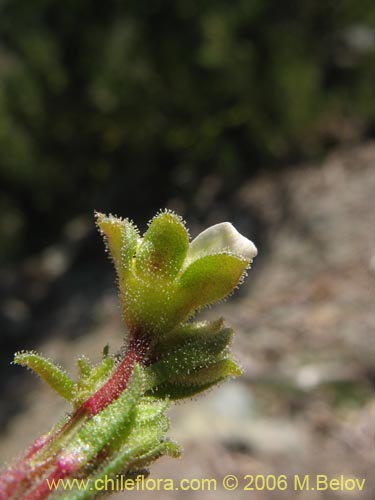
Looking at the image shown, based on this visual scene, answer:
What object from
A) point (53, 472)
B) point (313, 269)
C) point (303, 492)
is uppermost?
point (313, 269)

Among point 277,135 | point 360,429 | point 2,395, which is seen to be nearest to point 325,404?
point 360,429

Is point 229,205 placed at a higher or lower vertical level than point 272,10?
lower

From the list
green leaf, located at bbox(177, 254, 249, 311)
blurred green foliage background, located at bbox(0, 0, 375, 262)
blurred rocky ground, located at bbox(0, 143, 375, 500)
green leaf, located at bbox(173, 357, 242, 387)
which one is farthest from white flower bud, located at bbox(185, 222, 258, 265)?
blurred green foliage background, located at bbox(0, 0, 375, 262)

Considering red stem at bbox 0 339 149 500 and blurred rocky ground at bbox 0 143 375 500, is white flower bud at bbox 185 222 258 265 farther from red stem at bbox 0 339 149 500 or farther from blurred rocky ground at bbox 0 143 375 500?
blurred rocky ground at bbox 0 143 375 500

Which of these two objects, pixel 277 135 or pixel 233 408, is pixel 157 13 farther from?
pixel 233 408

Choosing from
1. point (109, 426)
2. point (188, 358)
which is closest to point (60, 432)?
point (109, 426)

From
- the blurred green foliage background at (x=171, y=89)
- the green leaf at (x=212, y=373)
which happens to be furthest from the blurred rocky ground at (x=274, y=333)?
the green leaf at (x=212, y=373)
